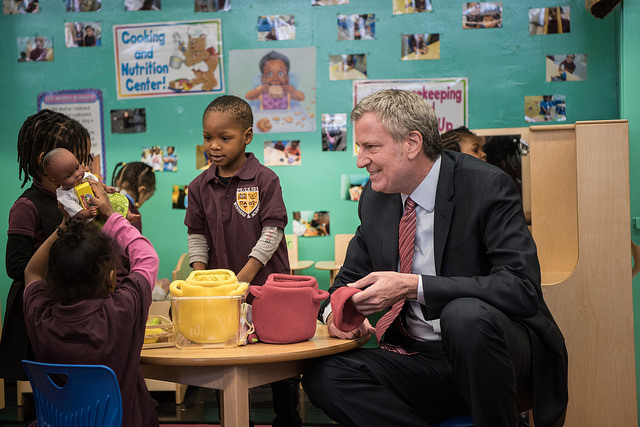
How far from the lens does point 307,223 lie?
436cm

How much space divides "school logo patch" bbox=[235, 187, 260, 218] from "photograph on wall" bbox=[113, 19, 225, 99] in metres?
1.69

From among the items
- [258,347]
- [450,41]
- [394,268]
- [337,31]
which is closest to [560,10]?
[450,41]

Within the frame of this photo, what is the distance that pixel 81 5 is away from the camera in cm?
443

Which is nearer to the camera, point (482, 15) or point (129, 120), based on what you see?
Answer: point (482, 15)

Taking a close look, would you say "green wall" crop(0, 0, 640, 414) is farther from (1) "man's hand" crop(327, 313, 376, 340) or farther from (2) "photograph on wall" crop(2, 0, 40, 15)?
(1) "man's hand" crop(327, 313, 376, 340)

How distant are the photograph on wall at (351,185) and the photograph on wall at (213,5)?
1372mm

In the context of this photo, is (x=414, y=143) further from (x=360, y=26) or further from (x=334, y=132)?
(x=360, y=26)

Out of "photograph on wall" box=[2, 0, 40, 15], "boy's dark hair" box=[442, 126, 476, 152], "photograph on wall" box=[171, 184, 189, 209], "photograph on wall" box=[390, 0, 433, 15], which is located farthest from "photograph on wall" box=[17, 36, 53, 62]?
"boy's dark hair" box=[442, 126, 476, 152]

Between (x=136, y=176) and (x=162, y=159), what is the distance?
0.27m

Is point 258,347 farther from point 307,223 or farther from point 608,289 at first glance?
point 307,223

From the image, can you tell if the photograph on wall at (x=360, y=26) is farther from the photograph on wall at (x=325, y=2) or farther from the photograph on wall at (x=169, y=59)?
the photograph on wall at (x=169, y=59)

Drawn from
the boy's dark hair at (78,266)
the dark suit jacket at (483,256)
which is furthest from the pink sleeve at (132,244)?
the dark suit jacket at (483,256)

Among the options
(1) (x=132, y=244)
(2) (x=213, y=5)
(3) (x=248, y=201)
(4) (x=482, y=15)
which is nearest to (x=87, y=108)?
(2) (x=213, y=5)

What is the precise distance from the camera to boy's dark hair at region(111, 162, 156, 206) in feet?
13.8
